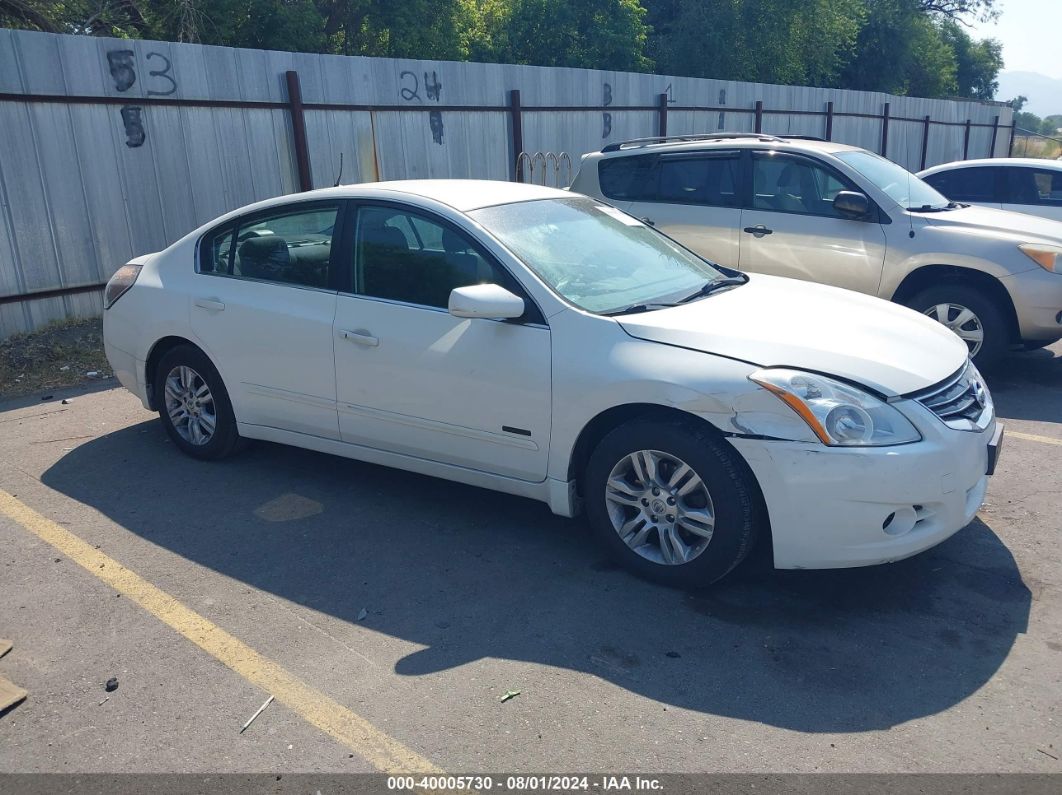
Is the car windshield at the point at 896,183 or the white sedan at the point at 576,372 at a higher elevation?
the car windshield at the point at 896,183

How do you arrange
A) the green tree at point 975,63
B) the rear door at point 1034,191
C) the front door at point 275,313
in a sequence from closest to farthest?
the front door at point 275,313
the rear door at point 1034,191
the green tree at point 975,63

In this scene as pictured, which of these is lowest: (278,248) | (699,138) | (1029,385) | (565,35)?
(1029,385)

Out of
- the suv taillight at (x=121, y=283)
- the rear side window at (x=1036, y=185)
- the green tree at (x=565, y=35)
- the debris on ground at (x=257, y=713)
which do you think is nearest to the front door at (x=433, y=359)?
the debris on ground at (x=257, y=713)

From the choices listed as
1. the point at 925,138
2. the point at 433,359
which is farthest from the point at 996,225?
the point at 925,138

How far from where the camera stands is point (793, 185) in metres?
7.75

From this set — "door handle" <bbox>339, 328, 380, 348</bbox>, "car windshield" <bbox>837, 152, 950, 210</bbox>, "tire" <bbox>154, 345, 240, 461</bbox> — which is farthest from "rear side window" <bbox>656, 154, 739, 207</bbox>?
"tire" <bbox>154, 345, 240, 461</bbox>

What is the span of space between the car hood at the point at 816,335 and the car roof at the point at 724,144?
3516 mm

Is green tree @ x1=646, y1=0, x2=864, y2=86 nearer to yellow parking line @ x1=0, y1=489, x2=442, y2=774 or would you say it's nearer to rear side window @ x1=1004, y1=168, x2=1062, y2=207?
rear side window @ x1=1004, y1=168, x2=1062, y2=207

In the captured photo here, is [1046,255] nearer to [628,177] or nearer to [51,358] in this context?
[628,177]

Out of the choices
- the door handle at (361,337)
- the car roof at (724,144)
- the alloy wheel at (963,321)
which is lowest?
the alloy wheel at (963,321)

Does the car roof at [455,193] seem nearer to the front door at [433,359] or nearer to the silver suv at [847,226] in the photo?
the front door at [433,359]

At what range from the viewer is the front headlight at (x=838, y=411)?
3553mm

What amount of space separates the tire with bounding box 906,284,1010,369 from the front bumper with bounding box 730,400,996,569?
373 centimetres

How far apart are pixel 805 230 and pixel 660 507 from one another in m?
4.50
